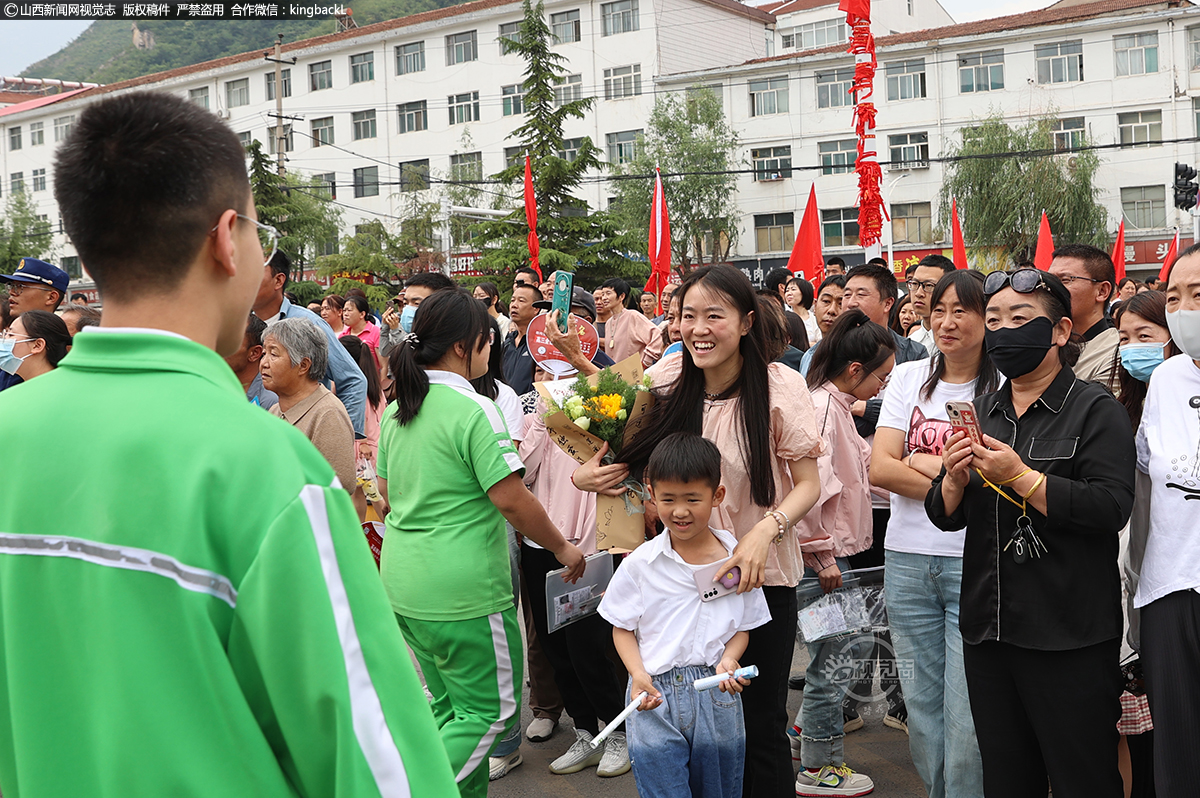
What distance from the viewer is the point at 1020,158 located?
31.3 metres

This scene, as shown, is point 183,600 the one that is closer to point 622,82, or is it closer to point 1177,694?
point 1177,694

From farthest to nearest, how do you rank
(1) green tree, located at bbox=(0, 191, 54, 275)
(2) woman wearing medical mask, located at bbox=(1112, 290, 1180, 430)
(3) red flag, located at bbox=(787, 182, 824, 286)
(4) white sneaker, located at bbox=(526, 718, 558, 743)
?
(1) green tree, located at bbox=(0, 191, 54, 275) → (3) red flag, located at bbox=(787, 182, 824, 286) → (4) white sneaker, located at bbox=(526, 718, 558, 743) → (2) woman wearing medical mask, located at bbox=(1112, 290, 1180, 430)

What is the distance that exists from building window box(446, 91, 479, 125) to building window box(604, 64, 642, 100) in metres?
6.11

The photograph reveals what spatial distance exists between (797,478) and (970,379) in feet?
2.66

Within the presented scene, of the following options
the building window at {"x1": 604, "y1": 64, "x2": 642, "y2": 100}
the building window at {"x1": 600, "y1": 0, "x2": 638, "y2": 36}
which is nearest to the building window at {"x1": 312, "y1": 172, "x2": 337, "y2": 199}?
the building window at {"x1": 604, "y1": 64, "x2": 642, "y2": 100}

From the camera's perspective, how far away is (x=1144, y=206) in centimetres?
3394

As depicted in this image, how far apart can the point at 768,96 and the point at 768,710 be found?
37455 millimetres

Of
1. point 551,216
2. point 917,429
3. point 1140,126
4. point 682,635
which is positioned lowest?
point 682,635

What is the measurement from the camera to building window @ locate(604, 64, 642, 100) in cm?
3972

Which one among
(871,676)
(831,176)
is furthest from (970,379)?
(831,176)

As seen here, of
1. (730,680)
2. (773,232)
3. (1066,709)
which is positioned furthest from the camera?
(773,232)

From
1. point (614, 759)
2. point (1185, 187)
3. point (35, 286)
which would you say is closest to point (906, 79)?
point (1185, 187)

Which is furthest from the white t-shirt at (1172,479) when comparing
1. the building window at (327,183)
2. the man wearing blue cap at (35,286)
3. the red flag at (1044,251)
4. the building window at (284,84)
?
the building window at (284,84)

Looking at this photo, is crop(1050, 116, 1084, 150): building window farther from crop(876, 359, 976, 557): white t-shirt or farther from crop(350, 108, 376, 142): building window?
crop(876, 359, 976, 557): white t-shirt
